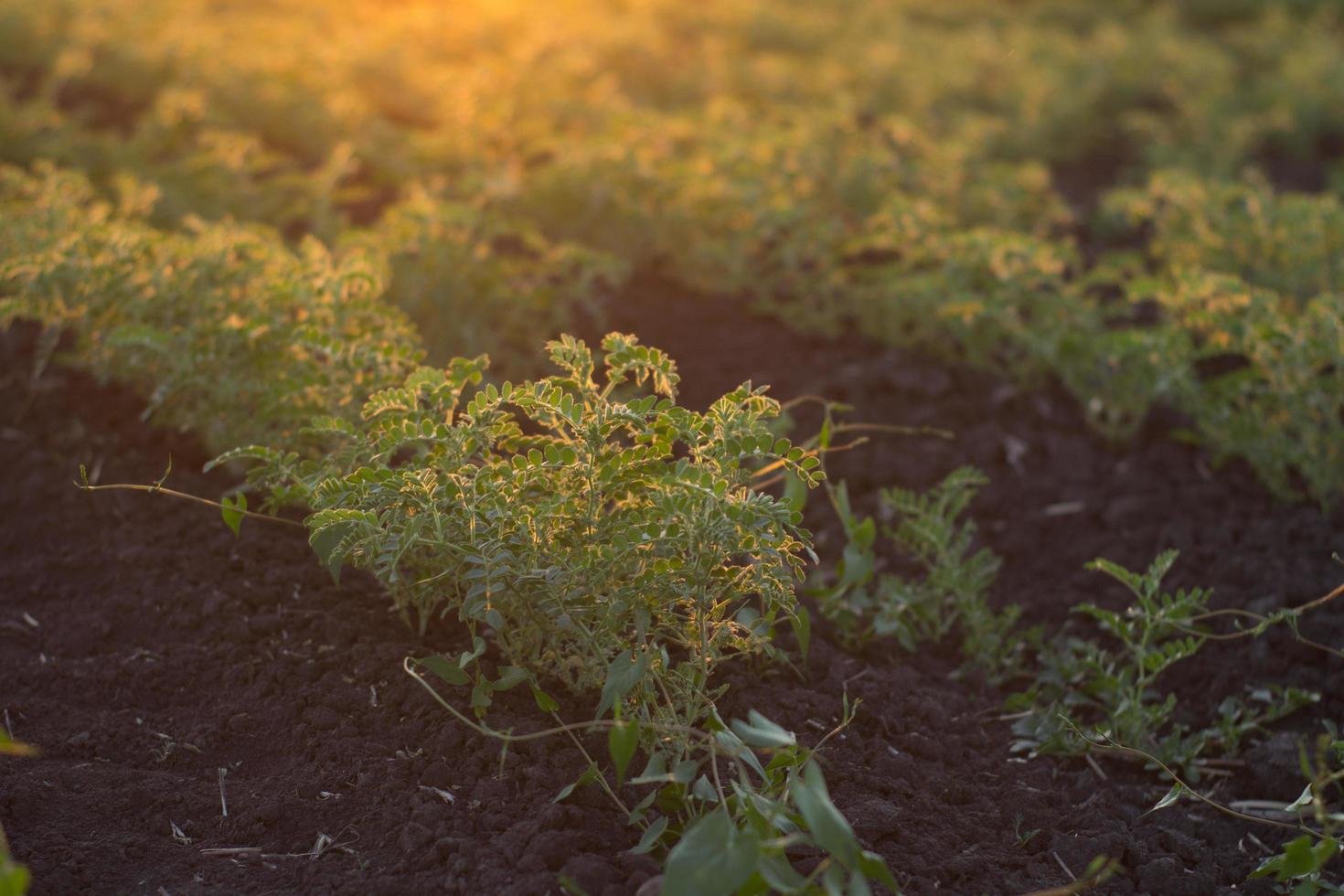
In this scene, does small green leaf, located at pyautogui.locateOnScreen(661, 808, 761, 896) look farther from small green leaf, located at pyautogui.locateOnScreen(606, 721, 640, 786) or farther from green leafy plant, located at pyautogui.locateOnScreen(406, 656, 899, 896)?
small green leaf, located at pyautogui.locateOnScreen(606, 721, 640, 786)

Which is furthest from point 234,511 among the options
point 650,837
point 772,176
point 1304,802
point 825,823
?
point 772,176

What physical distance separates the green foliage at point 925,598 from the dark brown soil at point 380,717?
3.6 inches

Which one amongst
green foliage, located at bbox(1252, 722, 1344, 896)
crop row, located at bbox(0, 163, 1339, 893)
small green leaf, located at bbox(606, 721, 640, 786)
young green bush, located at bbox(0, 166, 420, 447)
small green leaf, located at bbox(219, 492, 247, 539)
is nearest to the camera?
green foliage, located at bbox(1252, 722, 1344, 896)

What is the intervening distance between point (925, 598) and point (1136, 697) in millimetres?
578

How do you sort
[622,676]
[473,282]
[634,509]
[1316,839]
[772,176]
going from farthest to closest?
1. [772,176]
2. [473,282]
3. [1316,839]
4. [634,509]
5. [622,676]

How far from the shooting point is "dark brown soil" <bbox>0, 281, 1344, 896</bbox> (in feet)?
7.00

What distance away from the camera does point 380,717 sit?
7.98ft

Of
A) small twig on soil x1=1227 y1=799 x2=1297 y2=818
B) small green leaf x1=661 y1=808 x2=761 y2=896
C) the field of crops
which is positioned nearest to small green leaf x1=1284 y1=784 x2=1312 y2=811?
the field of crops

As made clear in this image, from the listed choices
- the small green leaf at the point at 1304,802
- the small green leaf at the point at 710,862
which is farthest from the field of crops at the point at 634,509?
the small green leaf at the point at 1304,802

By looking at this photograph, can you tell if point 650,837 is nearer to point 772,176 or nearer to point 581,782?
point 581,782

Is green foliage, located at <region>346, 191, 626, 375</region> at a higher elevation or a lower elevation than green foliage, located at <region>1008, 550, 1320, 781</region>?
higher

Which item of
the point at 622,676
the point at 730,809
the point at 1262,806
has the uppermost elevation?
the point at 622,676

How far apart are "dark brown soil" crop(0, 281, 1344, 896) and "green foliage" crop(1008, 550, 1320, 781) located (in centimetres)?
7

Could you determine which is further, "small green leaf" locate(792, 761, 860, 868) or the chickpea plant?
the chickpea plant
